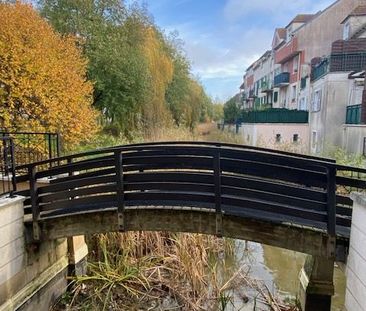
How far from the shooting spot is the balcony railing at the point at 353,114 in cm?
1487

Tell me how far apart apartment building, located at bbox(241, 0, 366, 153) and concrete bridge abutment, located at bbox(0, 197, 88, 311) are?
12301 mm

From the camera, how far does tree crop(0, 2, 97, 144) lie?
952cm

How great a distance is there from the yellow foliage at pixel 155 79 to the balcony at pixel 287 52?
11488mm

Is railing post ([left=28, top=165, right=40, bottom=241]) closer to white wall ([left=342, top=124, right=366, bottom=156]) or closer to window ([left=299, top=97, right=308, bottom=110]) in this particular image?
white wall ([left=342, top=124, right=366, bottom=156])

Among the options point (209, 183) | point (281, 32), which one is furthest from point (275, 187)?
point (281, 32)

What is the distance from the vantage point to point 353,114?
15.7 metres

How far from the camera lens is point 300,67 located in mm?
26188

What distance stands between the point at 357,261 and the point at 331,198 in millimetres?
727

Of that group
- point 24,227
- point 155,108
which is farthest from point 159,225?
point 155,108

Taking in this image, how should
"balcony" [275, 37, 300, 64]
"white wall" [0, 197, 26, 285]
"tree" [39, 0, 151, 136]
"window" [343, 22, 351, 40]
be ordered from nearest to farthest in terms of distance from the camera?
"white wall" [0, 197, 26, 285]
"tree" [39, 0, 151, 136]
"window" [343, 22, 351, 40]
"balcony" [275, 37, 300, 64]

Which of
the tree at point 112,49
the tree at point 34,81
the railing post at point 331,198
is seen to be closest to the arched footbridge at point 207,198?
the railing post at point 331,198

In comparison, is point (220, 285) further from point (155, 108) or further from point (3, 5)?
point (155, 108)

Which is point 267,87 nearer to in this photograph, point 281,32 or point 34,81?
point 281,32

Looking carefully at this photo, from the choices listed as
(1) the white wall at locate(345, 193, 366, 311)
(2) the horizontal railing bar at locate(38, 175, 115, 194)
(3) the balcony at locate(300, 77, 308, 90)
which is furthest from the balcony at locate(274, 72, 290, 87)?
(1) the white wall at locate(345, 193, 366, 311)
